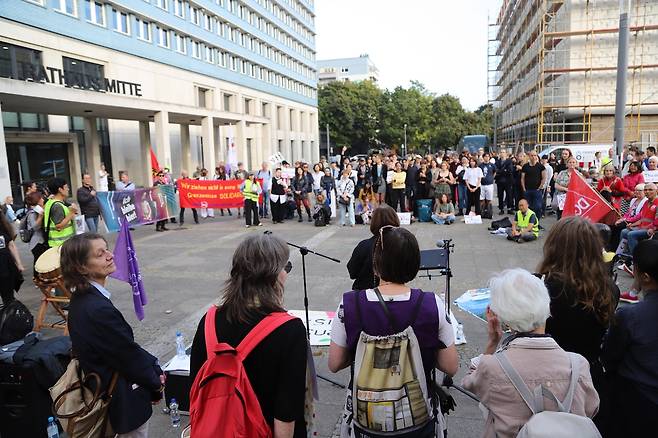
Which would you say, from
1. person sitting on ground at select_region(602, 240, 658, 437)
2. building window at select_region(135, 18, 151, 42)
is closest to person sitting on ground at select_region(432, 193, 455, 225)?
person sitting on ground at select_region(602, 240, 658, 437)

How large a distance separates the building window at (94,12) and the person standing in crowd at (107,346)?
3099cm

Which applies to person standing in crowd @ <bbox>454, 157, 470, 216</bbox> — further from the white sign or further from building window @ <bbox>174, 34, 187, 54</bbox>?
building window @ <bbox>174, 34, 187, 54</bbox>

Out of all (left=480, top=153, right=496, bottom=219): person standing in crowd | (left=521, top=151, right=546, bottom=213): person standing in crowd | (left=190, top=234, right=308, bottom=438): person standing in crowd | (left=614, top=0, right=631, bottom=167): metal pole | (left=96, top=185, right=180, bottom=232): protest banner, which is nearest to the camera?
(left=190, top=234, right=308, bottom=438): person standing in crowd

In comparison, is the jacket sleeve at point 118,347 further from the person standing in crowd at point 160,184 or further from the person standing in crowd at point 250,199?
the person standing in crowd at point 160,184

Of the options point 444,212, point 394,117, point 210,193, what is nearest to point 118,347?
point 444,212

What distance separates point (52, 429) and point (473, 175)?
43.4 feet

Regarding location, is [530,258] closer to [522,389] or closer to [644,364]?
[644,364]

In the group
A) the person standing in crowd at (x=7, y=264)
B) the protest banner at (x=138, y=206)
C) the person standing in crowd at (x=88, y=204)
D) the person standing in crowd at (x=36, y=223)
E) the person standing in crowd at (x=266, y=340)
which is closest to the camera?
the person standing in crowd at (x=266, y=340)

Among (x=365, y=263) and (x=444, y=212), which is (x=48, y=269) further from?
(x=444, y=212)

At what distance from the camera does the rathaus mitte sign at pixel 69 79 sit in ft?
70.5

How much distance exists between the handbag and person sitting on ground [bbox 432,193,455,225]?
12.4 metres

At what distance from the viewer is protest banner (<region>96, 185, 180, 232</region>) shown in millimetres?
11773

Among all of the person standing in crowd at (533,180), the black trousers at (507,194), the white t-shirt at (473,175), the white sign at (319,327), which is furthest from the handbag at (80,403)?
the black trousers at (507,194)

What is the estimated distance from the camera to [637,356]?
264cm
